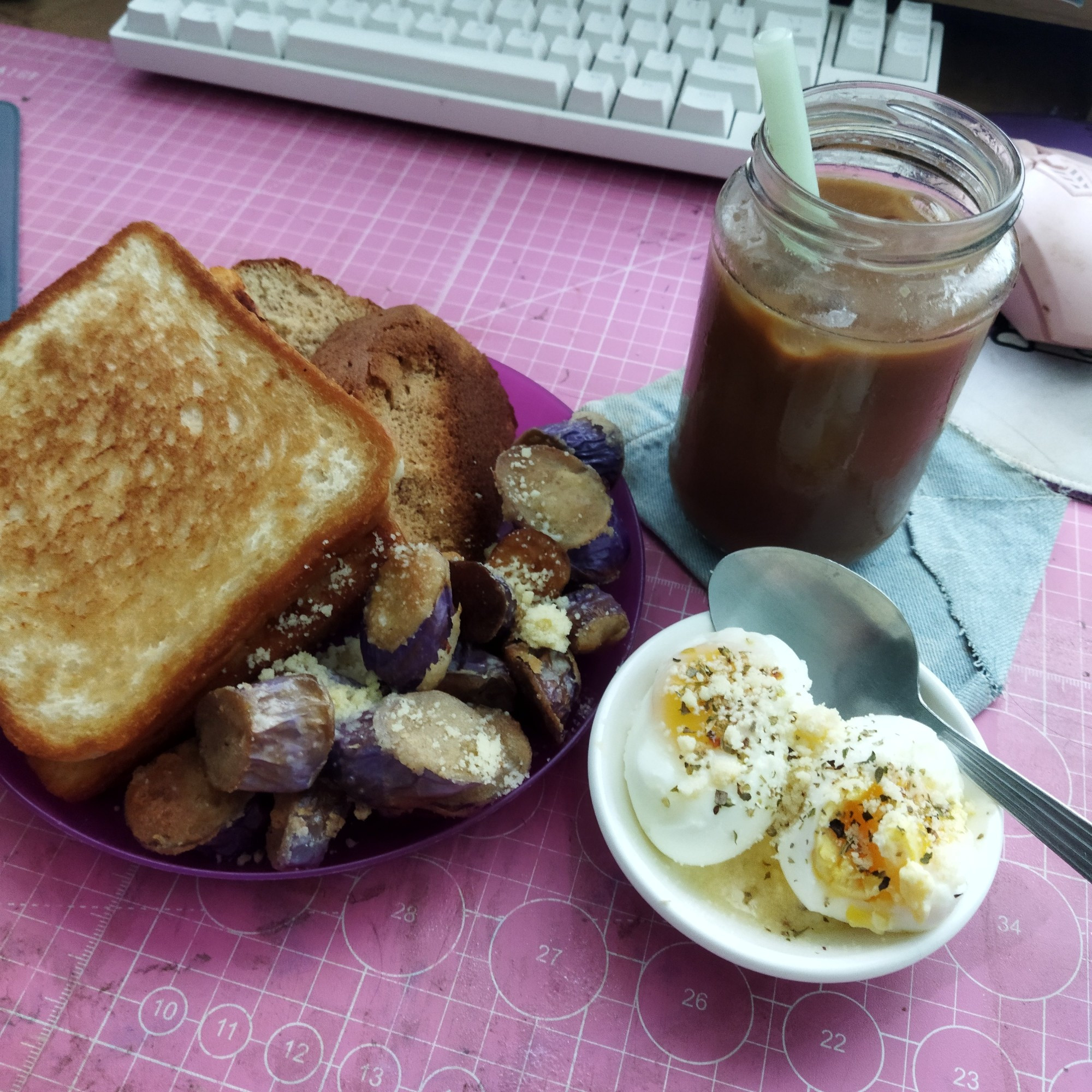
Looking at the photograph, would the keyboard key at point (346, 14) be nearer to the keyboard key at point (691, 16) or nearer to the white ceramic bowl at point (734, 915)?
the keyboard key at point (691, 16)

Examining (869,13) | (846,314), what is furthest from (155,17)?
(846,314)

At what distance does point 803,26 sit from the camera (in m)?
1.54

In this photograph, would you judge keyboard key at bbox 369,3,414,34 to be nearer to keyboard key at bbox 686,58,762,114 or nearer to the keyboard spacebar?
the keyboard spacebar

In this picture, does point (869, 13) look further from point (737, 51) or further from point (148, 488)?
point (148, 488)

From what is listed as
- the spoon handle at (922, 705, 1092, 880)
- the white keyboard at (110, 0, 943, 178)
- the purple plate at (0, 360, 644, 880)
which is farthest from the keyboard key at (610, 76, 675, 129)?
the spoon handle at (922, 705, 1092, 880)

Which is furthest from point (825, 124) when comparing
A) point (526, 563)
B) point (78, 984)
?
point (78, 984)

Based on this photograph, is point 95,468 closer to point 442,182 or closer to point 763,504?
point 763,504

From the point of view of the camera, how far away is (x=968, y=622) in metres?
1.04

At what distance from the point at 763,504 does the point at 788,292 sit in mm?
258

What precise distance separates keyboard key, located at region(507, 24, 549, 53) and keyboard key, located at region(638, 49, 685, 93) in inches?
6.8

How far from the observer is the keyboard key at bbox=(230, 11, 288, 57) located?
157 cm

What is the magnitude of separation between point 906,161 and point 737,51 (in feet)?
2.28

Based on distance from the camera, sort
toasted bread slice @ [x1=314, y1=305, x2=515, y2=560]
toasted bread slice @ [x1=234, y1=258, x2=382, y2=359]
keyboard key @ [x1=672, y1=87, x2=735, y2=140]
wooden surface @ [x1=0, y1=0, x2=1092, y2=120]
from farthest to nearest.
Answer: wooden surface @ [x1=0, y1=0, x2=1092, y2=120]
keyboard key @ [x1=672, y1=87, x2=735, y2=140]
toasted bread slice @ [x1=234, y1=258, x2=382, y2=359]
toasted bread slice @ [x1=314, y1=305, x2=515, y2=560]

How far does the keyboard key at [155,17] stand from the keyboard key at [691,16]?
873 mm
